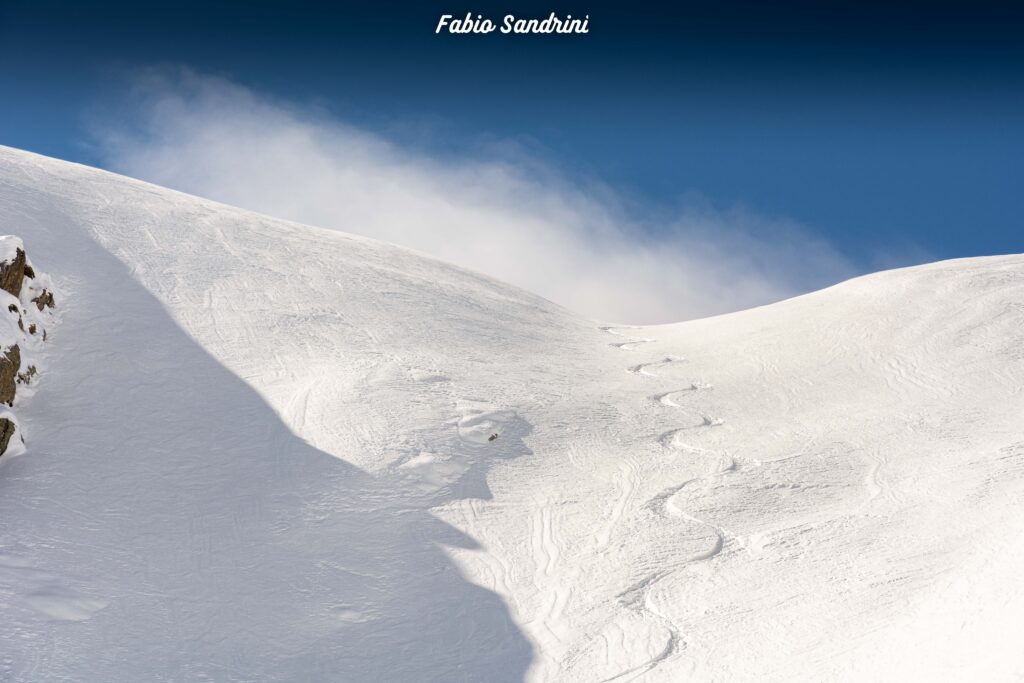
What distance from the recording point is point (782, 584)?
7898 mm

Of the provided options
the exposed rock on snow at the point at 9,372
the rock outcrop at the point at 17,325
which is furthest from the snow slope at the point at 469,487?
the exposed rock on snow at the point at 9,372

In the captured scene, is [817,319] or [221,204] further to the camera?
[221,204]

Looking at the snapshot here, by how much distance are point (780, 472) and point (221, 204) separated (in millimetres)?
15562

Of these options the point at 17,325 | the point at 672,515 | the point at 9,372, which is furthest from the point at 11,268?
the point at 672,515

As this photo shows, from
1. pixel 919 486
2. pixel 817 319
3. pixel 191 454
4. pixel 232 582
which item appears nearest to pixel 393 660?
pixel 232 582

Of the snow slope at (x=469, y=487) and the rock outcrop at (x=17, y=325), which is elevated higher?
the rock outcrop at (x=17, y=325)

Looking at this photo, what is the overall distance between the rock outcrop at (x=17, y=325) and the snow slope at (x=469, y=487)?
25 centimetres

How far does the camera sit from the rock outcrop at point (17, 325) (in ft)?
28.5

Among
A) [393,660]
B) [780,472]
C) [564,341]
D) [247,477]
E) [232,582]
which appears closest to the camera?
[393,660]

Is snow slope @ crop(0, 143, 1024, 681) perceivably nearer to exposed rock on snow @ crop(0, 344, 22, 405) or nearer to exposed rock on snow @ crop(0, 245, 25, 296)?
exposed rock on snow @ crop(0, 344, 22, 405)

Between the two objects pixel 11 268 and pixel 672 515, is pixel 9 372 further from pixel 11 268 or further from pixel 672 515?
pixel 672 515

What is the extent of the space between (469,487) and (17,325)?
19.7ft

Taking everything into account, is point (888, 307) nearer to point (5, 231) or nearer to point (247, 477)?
point (247, 477)

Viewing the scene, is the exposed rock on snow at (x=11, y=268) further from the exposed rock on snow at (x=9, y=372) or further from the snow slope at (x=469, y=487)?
the exposed rock on snow at (x=9, y=372)
